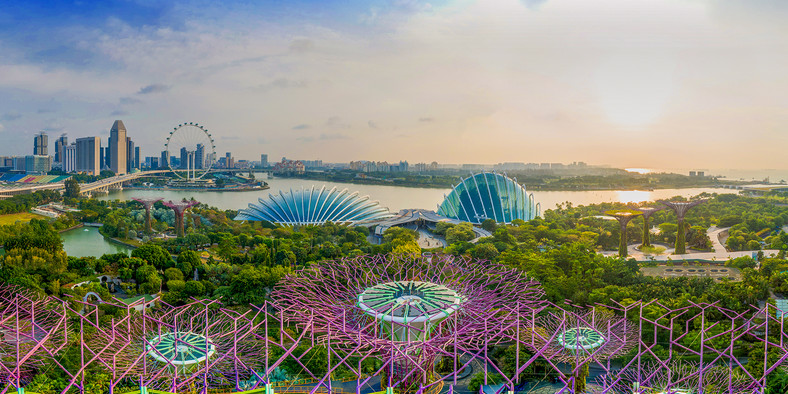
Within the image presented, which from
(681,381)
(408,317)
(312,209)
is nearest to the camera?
(408,317)

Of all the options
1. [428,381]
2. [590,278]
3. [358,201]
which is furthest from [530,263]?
[358,201]

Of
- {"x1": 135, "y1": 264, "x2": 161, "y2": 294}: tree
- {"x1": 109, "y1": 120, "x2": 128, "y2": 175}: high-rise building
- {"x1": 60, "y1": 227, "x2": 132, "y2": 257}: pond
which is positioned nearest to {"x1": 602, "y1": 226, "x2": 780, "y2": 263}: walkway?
{"x1": 135, "y1": 264, "x2": 161, "y2": 294}: tree

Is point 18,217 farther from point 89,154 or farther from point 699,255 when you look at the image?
point 89,154

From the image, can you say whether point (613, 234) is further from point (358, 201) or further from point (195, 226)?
point (195, 226)

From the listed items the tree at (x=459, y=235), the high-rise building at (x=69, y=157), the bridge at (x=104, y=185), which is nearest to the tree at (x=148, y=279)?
the tree at (x=459, y=235)

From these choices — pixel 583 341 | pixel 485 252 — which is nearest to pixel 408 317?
pixel 583 341

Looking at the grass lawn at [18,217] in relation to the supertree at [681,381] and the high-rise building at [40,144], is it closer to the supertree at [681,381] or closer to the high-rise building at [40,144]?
the supertree at [681,381]
